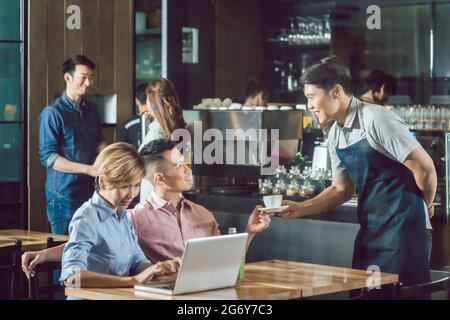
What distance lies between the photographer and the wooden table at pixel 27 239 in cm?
451

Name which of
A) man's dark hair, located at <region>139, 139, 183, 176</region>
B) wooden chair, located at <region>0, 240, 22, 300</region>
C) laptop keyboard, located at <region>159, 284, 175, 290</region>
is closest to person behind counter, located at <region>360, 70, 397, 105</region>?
wooden chair, located at <region>0, 240, 22, 300</region>

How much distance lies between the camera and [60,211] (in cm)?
603

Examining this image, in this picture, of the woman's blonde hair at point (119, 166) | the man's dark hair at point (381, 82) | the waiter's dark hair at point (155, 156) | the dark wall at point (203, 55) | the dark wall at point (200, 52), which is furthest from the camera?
the dark wall at point (203, 55)

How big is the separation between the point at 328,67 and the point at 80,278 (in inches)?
69.2

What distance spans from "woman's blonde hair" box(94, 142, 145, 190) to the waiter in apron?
0.95 meters

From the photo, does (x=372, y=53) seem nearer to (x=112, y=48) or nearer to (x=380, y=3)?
(x=380, y=3)

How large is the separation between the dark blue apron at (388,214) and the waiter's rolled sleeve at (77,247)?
134cm

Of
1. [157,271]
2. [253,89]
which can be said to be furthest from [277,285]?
[253,89]

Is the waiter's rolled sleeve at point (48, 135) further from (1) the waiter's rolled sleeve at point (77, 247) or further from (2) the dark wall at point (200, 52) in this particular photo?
(1) the waiter's rolled sleeve at point (77, 247)

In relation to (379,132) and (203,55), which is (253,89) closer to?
(203,55)

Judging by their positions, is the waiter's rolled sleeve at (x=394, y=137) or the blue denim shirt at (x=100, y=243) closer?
the blue denim shirt at (x=100, y=243)

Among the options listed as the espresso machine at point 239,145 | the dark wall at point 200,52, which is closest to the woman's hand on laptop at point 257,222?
the espresso machine at point 239,145

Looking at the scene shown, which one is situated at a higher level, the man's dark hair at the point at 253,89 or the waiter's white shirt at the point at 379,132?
the man's dark hair at the point at 253,89

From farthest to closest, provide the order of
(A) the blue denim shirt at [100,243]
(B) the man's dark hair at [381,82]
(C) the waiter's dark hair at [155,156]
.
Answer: (B) the man's dark hair at [381,82]
(C) the waiter's dark hair at [155,156]
(A) the blue denim shirt at [100,243]
